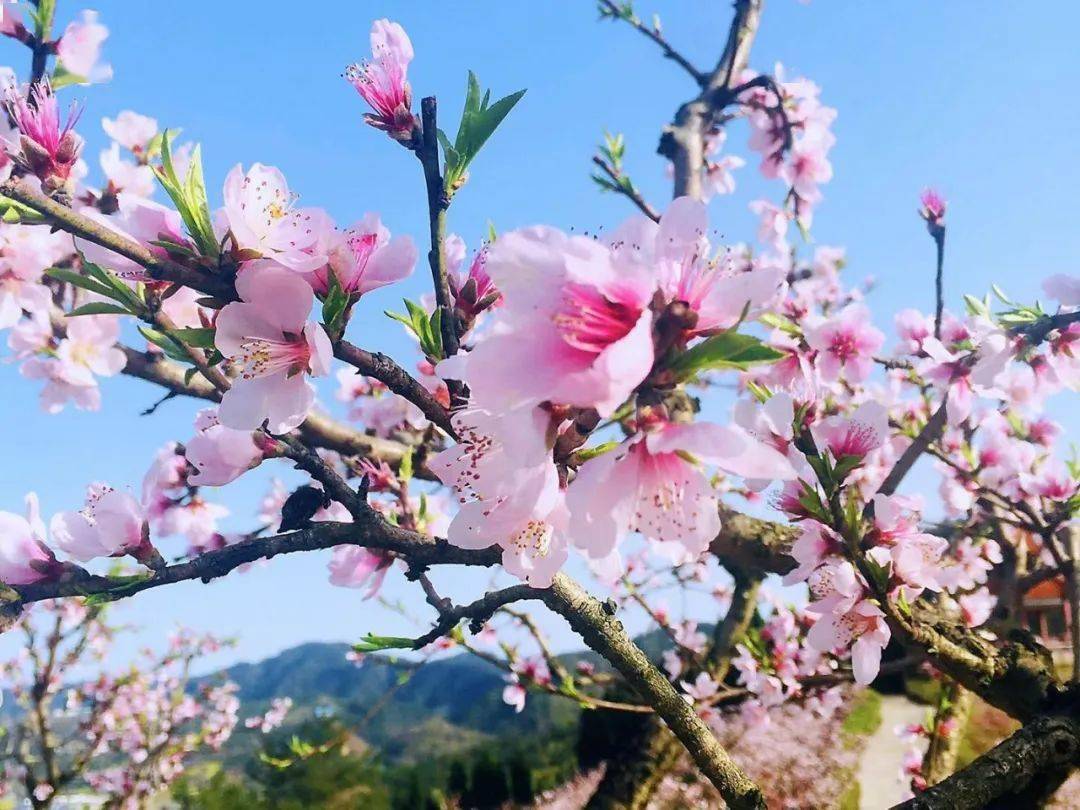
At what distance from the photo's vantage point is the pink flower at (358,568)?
4.82 ft

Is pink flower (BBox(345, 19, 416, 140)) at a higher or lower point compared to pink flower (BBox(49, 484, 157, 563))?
higher

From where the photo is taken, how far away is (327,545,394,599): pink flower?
1.47 m

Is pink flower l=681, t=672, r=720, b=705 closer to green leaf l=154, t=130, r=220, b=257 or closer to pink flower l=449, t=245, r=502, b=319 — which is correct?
pink flower l=449, t=245, r=502, b=319

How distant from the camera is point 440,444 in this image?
257 centimetres

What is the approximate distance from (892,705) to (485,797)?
856cm

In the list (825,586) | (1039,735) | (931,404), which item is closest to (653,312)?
(825,586)

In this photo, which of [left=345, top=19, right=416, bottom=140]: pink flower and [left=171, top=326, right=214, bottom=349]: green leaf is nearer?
[left=171, top=326, right=214, bottom=349]: green leaf

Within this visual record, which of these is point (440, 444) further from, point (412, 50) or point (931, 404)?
point (931, 404)

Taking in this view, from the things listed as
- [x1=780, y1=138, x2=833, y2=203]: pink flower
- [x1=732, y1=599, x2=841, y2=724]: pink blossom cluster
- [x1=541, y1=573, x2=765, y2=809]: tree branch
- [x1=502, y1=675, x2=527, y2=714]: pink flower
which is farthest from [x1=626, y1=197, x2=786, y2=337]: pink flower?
[x1=502, y1=675, x2=527, y2=714]: pink flower

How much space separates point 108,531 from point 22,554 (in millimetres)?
123

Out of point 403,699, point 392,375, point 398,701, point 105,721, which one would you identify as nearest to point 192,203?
point 392,375

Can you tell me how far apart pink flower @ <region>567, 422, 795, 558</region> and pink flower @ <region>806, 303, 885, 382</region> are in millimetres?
1653

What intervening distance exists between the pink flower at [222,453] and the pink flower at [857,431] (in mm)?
1085

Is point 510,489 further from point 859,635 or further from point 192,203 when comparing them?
point 859,635
